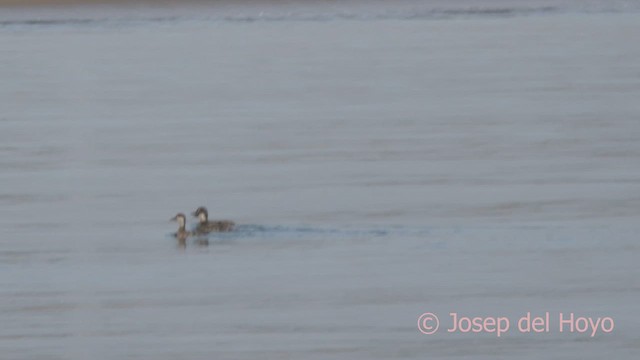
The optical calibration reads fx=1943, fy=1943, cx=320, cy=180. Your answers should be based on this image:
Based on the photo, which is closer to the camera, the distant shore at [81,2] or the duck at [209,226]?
the duck at [209,226]

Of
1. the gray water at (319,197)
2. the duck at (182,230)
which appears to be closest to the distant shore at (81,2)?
the gray water at (319,197)

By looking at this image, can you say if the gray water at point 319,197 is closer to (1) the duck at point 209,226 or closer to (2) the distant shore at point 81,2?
(1) the duck at point 209,226

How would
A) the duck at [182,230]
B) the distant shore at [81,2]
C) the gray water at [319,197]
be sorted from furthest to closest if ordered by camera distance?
1. the distant shore at [81,2]
2. the duck at [182,230]
3. the gray water at [319,197]

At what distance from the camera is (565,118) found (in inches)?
589

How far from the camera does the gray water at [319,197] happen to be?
7.97 metres

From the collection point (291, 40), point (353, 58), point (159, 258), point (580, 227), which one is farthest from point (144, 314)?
point (291, 40)

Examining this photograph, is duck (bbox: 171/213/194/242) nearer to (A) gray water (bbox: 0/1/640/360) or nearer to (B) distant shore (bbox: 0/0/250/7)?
(A) gray water (bbox: 0/1/640/360)

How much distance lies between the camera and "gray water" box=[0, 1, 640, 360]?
314 inches

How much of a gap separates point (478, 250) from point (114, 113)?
25.1 feet

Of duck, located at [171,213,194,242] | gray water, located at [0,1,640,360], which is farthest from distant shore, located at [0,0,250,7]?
duck, located at [171,213,194,242]

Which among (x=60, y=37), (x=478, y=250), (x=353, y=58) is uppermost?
(x=60, y=37)

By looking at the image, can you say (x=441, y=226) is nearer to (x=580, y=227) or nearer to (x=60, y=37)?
(x=580, y=227)

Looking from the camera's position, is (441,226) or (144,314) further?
(441,226)

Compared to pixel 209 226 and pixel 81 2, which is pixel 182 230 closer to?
pixel 209 226
